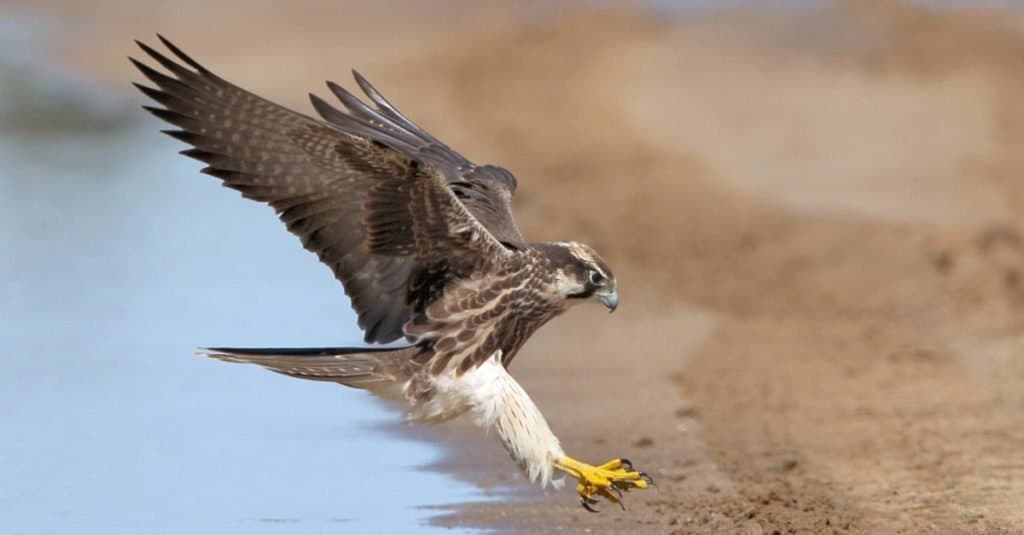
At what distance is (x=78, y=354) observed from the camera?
351 inches

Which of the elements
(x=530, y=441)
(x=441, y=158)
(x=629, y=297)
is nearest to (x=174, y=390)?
(x=441, y=158)

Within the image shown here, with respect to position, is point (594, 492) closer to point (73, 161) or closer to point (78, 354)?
point (78, 354)

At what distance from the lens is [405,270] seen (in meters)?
6.38

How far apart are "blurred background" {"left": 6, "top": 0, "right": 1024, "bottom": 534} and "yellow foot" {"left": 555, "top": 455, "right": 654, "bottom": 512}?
0.52 ft

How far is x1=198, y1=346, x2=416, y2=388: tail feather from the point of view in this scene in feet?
20.9

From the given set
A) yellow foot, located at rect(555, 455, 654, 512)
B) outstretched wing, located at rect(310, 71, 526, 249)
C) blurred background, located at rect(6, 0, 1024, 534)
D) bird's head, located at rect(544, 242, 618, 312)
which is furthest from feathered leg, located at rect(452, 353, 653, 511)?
outstretched wing, located at rect(310, 71, 526, 249)

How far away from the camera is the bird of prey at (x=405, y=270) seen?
20.1 feet

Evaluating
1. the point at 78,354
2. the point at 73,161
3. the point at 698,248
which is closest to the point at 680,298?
the point at 698,248

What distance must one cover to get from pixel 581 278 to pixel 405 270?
1.99ft

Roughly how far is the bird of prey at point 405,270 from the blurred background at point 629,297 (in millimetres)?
423

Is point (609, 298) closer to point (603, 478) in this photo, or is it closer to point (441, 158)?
point (603, 478)

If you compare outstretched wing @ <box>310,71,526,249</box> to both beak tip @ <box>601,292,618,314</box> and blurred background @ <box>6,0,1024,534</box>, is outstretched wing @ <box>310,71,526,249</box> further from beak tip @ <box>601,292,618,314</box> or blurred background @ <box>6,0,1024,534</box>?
blurred background @ <box>6,0,1024,534</box>

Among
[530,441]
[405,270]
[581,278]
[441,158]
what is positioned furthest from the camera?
[441,158]

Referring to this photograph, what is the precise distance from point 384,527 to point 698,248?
5982 mm
